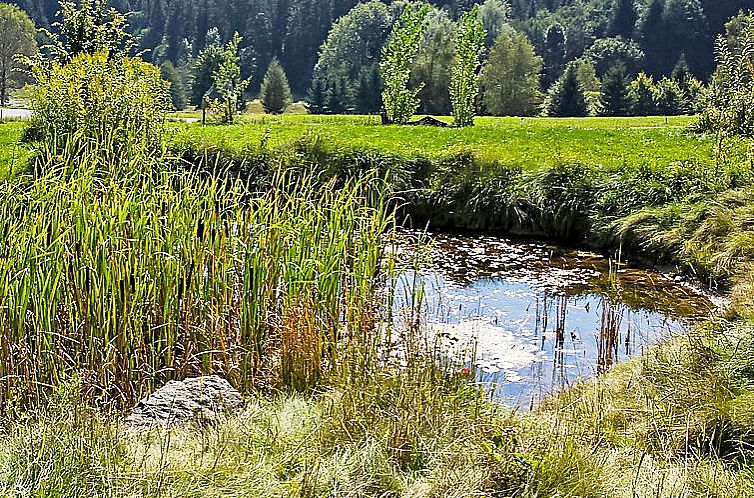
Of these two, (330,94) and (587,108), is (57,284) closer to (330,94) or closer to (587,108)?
(587,108)

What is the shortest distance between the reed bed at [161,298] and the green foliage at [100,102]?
4.20 meters

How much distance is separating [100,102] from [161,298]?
5802 mm

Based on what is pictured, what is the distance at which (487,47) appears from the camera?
2574 inches

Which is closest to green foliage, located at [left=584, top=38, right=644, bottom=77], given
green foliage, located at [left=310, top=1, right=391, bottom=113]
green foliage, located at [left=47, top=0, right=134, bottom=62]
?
green foliage, located at [left=310, top=1, right=391, bottom=113]

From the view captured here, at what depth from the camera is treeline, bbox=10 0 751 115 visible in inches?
1624

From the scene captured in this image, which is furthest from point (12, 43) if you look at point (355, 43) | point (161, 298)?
point (161, 298)

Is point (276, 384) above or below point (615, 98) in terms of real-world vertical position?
below

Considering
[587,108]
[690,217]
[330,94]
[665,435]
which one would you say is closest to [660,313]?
[690,217]

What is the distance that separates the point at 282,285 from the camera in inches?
203

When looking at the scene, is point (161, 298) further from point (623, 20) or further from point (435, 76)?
point (623, 20)

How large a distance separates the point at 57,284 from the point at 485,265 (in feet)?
19.1

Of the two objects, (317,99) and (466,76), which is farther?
(317,99)

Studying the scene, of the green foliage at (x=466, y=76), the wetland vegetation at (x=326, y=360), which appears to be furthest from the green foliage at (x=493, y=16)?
the wetland vegetation at (x=326, y=360)

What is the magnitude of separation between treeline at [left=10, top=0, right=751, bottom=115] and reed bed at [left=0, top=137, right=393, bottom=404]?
17055 mm
